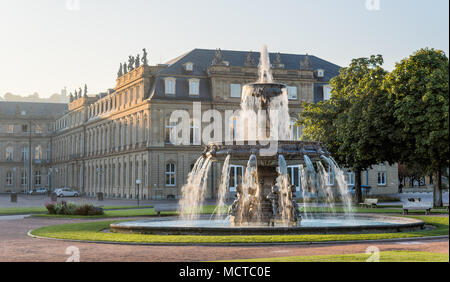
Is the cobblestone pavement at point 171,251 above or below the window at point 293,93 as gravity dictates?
below

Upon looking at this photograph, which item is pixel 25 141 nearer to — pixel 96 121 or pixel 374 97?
pixel 96 121

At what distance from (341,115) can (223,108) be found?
2951cm

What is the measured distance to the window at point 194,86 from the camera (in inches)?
2881

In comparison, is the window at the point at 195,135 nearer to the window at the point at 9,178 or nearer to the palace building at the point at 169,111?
the palace building at the point at 169,111

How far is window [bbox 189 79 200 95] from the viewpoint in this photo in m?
73.2

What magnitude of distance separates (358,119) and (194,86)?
112ft

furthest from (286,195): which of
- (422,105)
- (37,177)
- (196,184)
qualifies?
(37,177)

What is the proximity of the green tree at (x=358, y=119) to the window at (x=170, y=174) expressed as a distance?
77.5ft

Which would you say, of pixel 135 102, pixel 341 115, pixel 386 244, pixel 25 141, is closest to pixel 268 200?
pixel 386 244

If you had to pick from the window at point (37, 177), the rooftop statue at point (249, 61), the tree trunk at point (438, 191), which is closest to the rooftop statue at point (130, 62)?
the rooftop statue at point (249, 61)

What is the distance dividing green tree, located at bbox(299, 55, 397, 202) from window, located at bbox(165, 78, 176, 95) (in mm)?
24074

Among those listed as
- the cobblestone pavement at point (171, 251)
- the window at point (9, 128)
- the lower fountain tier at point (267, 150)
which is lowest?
the cobblestone pavement at point (171, 251)

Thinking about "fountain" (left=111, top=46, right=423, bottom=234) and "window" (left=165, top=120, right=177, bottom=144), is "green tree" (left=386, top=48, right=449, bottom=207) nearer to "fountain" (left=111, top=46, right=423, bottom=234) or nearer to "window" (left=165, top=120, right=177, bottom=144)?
"fountain" (left=111, top=46, right=423, bottom=234)

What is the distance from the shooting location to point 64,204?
37312mm
